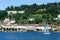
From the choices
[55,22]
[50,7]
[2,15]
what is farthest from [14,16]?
[55,22]

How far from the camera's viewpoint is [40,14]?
8981 centimetres

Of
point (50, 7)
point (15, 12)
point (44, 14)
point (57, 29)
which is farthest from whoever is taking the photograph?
point (15, 12)

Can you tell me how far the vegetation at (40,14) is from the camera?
3408 inches

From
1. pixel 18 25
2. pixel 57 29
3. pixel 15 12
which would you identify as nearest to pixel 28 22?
pixel 18 25

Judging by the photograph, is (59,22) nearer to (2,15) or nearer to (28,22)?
(28,22)

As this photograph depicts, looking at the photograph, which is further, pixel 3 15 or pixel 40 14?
pixel 3 15

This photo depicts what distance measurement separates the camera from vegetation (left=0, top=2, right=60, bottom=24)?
86562 mm

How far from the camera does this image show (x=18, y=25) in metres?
85.4

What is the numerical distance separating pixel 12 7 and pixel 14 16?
11.7 metres

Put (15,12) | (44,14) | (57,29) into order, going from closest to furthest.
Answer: (57,29)
(44,14)
(15,12)

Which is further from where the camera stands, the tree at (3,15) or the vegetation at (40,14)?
the tree at (3,15)

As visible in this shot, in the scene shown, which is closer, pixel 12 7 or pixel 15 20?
pixel 15 20

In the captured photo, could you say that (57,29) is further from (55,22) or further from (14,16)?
(14,16)

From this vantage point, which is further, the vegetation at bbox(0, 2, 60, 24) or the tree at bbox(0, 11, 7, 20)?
the tree at bbox(0, 11, 7, 20)
